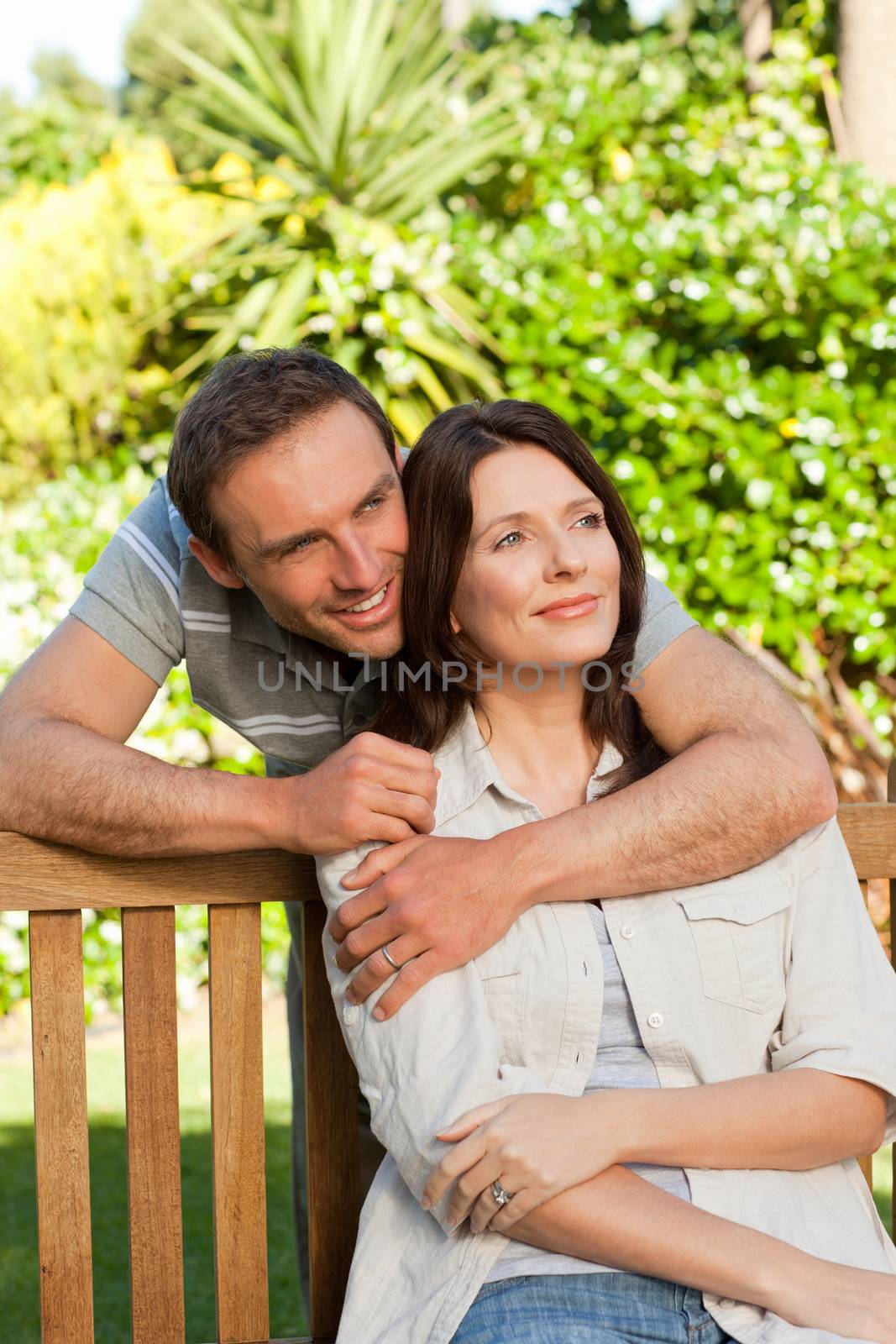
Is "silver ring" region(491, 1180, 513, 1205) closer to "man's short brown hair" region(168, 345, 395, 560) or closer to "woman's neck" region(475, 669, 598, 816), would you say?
"woman's neck" region(475, 669, 598, 816)

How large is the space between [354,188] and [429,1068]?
5306 millimetres

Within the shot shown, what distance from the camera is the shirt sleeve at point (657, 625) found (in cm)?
217

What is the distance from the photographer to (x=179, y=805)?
1927 mm

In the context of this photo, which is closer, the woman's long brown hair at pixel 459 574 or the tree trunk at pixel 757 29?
the woman's long brown hair at pixel 459 574

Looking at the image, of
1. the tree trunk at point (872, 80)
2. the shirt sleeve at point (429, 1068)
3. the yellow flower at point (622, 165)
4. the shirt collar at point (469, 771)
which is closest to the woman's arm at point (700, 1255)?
the shirt sleeve at point (429, 1068)

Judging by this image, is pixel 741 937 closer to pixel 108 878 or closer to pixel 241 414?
pixel 108 878

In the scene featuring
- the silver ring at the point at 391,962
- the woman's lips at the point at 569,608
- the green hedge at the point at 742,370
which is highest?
the green hedge at the point at 742,370

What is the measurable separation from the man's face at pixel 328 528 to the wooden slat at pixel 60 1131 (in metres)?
0.63

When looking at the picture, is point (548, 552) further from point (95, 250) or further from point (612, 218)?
point (95, 250)

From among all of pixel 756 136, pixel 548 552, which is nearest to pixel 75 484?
pixel 756 136

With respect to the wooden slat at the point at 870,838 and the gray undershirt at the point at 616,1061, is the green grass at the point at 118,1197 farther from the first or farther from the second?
the wooden slat at the point at 870,838

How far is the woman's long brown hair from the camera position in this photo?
6.89 ft

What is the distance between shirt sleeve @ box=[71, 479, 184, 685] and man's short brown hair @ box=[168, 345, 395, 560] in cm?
11

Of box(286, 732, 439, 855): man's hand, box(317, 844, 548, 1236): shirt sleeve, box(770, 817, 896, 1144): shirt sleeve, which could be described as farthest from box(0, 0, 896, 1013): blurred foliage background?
box(317, 844, 548, 1236): shirt sleeve
